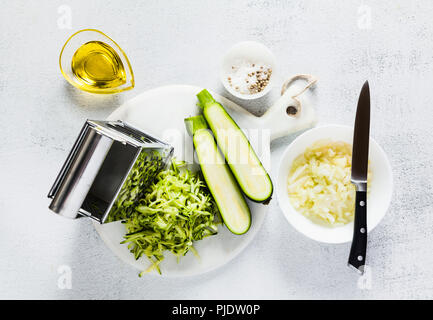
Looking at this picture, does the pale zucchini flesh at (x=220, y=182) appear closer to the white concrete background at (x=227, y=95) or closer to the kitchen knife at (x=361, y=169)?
the white concrete background at (x=227, y=95)

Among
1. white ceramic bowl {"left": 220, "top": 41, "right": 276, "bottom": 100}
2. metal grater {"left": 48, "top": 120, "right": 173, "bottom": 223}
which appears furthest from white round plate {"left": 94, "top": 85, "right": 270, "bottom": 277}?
metal grater {"left": 48, "top": 120, "right": 173, "bottom": 223}

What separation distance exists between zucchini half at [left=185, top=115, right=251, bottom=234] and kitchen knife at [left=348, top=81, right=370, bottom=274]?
359 mm

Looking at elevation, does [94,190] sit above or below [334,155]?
below

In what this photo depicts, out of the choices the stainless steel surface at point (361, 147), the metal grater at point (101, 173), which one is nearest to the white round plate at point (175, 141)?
the metal grater at point (101, 173)

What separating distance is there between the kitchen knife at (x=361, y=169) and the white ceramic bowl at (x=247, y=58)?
1.05 feet

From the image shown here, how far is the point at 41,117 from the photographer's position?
144cm

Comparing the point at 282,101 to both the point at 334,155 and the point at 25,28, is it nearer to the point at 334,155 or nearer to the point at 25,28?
the point at 334,155

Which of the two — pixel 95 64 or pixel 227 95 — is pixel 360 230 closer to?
pixel 227 95

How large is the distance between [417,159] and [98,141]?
115 centimetres

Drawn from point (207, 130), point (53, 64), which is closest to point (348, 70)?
point (207, 130)

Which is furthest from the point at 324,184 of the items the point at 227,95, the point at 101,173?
the point at 101,173

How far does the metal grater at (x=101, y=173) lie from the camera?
98 cm

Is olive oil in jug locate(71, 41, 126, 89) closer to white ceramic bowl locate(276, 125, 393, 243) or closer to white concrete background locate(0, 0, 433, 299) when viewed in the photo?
white concrete background locate(0, 0, 433, 299)

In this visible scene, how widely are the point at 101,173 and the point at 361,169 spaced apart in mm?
812
